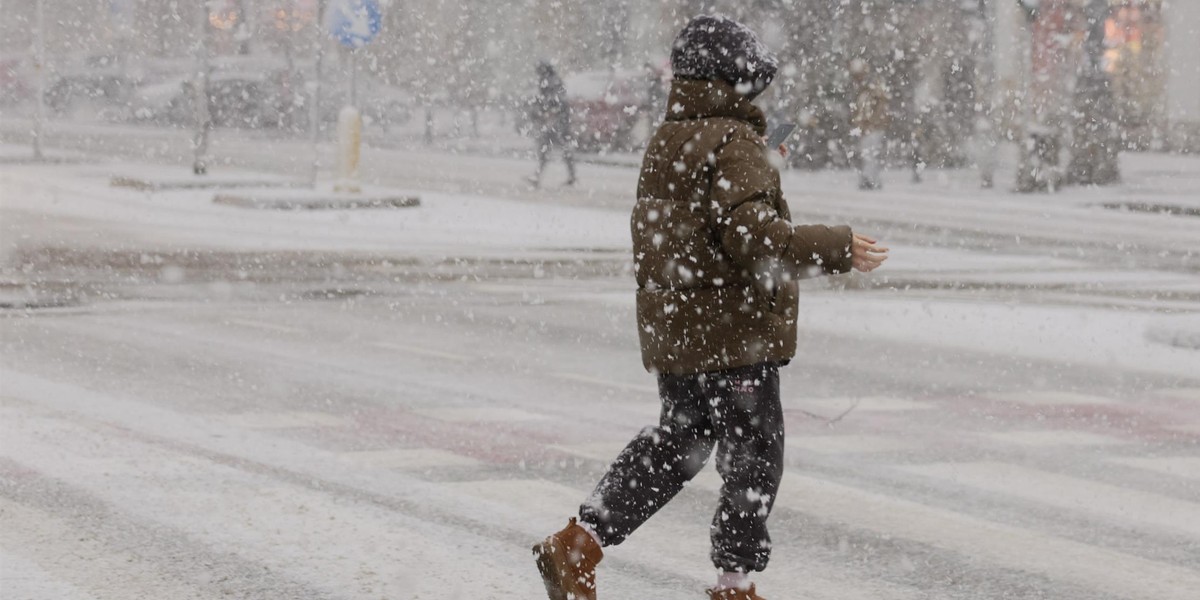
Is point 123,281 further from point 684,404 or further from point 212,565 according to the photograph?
point 684,404

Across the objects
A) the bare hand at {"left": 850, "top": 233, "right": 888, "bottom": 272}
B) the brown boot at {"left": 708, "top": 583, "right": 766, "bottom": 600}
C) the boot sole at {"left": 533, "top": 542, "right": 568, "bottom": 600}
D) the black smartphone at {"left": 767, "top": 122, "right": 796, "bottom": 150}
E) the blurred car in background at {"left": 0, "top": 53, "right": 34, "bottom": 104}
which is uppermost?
the black smartphone at {"left": 767, "top": 122, "right": 796, "bottom": 150}

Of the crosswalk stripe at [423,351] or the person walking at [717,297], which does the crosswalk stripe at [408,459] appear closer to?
the person walking at [717,297]

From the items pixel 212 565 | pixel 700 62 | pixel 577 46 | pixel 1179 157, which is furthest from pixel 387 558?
pixel 577 46

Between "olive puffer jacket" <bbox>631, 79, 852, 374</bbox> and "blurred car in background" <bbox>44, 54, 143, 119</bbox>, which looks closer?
"olive puffer jacket" <bbox>631, 79, 852, 374</bbox>

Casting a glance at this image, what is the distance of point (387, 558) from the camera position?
566 centimetres

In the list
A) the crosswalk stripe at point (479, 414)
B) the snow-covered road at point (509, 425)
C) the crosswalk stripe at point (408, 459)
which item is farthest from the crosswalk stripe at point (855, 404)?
the crosswalk stripe at point (408, 459)

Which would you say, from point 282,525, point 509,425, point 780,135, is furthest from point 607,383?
point 780,135

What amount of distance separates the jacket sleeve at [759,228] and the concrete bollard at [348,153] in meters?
17.5

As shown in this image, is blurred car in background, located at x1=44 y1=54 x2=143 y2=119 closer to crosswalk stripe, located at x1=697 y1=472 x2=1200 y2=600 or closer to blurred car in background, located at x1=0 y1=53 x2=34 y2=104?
blurred car in background, located at x1=0 y1=53 x2=34 y2=104

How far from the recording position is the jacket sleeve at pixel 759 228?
14.9 feet

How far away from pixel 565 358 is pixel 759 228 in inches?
232

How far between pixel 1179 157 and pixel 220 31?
90.4 feet

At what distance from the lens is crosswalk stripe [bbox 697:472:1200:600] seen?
5.56m

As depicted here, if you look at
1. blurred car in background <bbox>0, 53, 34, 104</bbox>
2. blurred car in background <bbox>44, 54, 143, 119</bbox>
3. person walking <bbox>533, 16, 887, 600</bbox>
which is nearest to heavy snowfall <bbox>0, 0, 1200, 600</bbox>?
person walking <bbox>533, 16, 887, 600</bbox>
